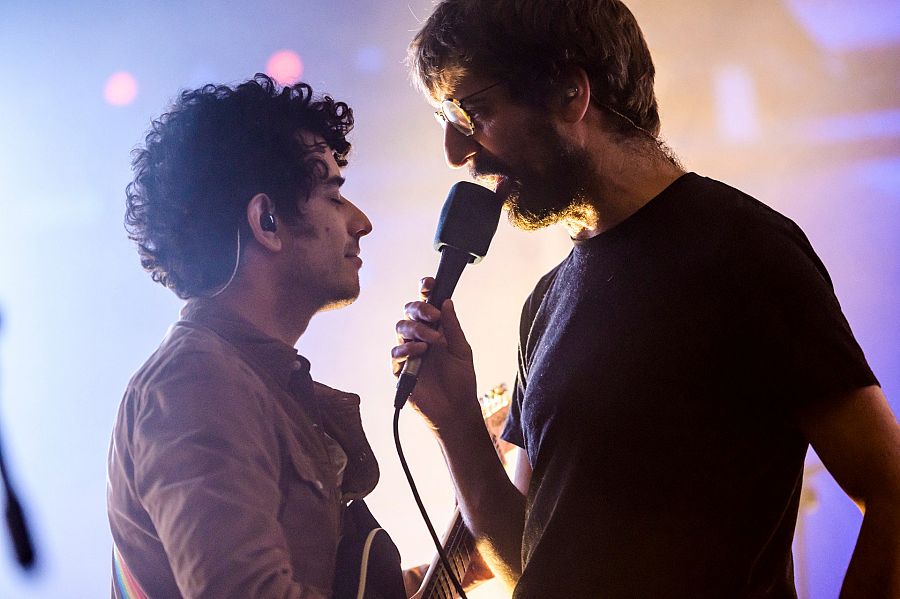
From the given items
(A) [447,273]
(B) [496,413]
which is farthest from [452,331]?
(B) [496,413]

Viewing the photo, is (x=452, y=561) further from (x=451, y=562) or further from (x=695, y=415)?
(x=695, y=415)

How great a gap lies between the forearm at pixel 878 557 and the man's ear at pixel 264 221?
926 millimetres

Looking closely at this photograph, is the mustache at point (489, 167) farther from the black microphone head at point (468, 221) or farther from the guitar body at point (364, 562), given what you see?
the guitar body at point (364, 562)

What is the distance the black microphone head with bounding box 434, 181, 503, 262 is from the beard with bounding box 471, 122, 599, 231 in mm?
52

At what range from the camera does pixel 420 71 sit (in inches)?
54.8

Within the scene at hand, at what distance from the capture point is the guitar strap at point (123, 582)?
3.51 feet

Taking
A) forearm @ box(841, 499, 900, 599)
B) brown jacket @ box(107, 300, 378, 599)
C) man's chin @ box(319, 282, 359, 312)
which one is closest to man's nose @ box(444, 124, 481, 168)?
man's chin @ box(319, 282, 359, 312)

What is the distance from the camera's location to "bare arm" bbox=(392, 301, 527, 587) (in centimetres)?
135

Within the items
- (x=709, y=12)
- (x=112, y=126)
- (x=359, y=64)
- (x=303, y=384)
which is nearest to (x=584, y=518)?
(x=303, y=384)

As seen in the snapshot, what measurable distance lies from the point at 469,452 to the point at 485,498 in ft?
0.27

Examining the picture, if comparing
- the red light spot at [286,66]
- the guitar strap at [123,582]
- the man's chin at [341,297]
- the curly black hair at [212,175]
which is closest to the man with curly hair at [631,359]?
the man's chin at [341,297]

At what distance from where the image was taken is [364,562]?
3.91ft

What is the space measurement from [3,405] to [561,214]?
1246mm

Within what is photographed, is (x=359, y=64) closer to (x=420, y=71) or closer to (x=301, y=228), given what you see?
(x=420, y=71)
